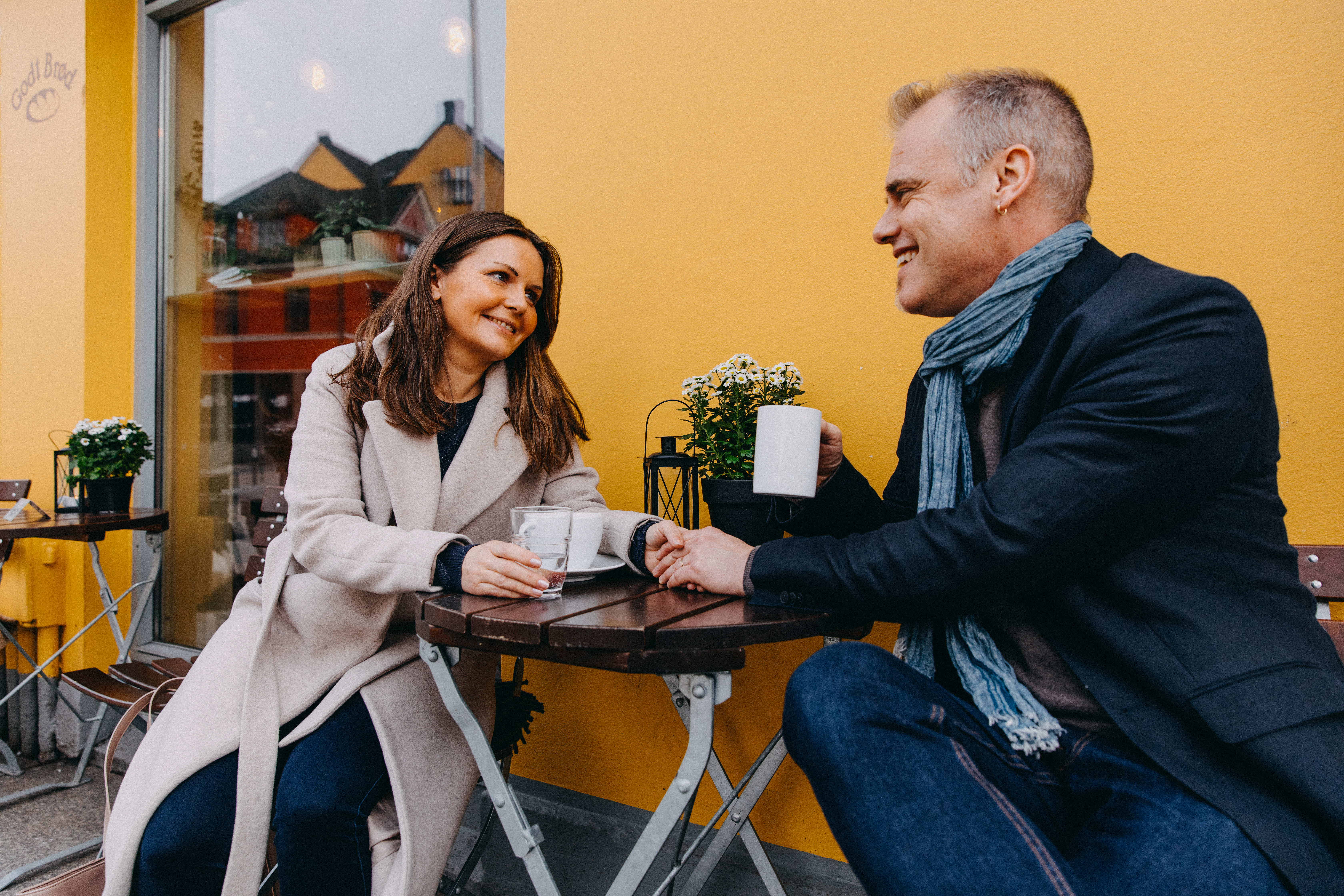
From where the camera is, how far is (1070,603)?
43.2 inches

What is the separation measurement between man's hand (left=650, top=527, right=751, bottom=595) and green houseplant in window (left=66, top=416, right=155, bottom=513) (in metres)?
2.65

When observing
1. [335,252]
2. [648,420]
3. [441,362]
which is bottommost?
[648,420]

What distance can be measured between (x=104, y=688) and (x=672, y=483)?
1.84 m

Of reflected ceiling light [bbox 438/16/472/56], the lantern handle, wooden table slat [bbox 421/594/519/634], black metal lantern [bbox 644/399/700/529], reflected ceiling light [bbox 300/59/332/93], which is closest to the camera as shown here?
wooden table slat [bbox 421/594/519/634]

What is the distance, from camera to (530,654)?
1.15m

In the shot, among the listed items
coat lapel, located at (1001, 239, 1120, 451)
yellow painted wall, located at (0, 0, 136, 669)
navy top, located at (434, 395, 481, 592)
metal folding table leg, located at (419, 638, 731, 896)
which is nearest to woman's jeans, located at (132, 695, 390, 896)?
metal folding table leg, located at (419, 638, 731, 896)

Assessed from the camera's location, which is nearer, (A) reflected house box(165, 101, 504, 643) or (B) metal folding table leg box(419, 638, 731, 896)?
(B) metal folding table leg box(419, 638, 731, 896)

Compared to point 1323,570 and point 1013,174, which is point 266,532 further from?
point 1323,570

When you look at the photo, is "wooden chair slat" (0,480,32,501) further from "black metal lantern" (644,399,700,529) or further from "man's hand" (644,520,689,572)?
"man's hand" (644,520,689,572)

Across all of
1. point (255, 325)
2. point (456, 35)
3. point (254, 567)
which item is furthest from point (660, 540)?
point (255, 325)

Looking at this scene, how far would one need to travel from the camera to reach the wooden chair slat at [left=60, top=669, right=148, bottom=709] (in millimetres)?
2188

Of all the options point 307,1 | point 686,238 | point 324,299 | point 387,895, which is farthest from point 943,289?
point 307,1

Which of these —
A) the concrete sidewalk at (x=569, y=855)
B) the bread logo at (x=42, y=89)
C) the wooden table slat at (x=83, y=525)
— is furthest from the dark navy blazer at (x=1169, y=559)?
the bread logo at (x=42, y=89)

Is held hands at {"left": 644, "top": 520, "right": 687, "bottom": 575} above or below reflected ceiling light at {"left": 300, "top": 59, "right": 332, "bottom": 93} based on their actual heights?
below
